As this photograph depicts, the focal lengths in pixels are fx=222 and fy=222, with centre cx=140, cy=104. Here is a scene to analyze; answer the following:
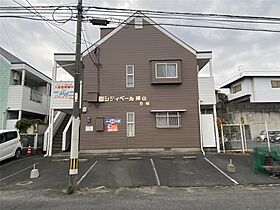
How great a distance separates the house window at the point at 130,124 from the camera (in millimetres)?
13820

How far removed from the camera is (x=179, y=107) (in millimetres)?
14016

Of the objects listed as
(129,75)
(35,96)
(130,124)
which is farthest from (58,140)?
(129,75)

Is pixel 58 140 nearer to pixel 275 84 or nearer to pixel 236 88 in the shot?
pixel 236 88

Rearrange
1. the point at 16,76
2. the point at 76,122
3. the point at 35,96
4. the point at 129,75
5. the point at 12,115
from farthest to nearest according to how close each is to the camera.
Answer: the point at 35,96 < the point at 16,76 < the point at 12,115 < the point at 129,75 < the point at 76,122

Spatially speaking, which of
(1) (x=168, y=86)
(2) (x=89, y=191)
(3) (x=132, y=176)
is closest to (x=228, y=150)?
(1) (x=168, y=86)

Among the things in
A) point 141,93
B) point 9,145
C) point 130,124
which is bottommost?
point 9,145

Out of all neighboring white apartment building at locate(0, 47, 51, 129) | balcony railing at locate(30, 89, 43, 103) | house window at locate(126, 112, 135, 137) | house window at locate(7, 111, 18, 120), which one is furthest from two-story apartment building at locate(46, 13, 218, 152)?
balcony railing at locate(30, 89, 43, 103)

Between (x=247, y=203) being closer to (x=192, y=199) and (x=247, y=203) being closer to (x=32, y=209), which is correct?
(x=192, y=199)

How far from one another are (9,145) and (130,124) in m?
6.86

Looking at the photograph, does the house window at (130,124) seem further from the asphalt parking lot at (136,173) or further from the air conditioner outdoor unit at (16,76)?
the air conditioner outdoor unit at (16,76)

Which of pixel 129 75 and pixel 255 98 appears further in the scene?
pixel 255 98

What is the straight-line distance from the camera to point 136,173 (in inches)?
356

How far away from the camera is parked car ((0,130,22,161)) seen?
1163 cm

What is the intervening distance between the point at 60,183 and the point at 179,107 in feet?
27.9
